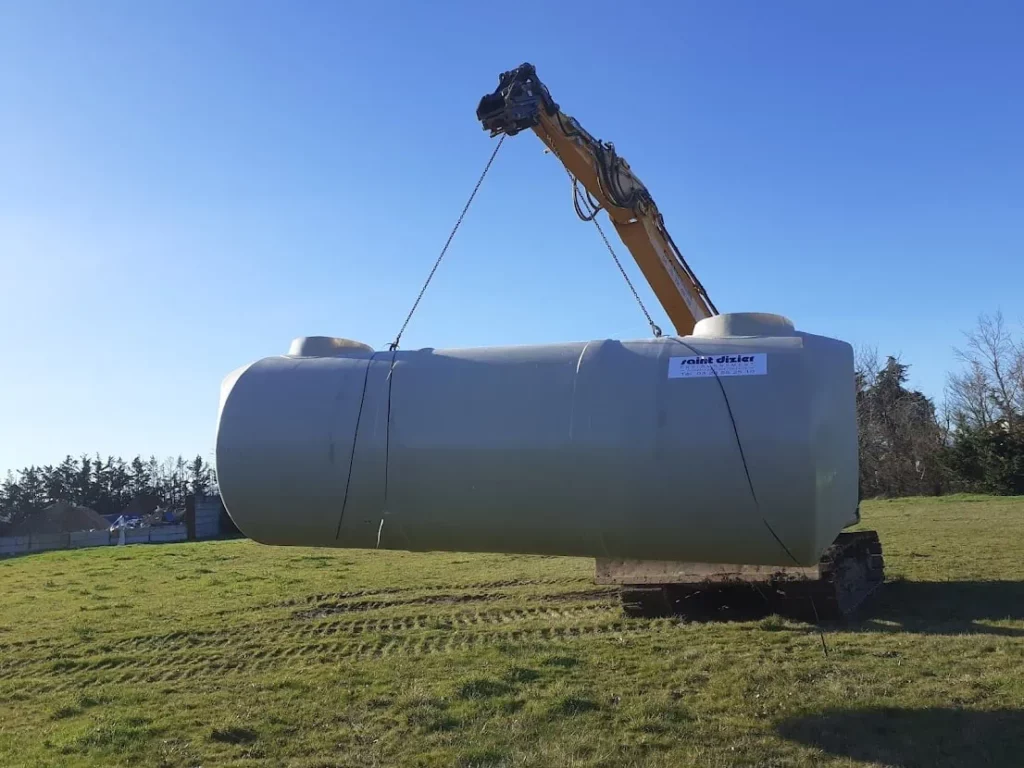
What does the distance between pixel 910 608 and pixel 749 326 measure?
6332 millimetres

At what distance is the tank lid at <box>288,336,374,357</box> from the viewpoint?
201 inches

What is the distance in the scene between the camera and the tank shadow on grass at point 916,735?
4918mm

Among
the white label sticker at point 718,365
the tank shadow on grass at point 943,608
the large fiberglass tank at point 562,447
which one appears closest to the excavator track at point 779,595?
the tank shadow on grass at point 943,608

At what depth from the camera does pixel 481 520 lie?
450 cm

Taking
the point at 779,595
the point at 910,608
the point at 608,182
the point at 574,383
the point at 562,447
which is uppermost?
the point at 608,182

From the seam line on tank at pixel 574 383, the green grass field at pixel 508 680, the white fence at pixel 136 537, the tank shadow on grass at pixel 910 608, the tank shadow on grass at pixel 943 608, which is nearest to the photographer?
the seam line on tank at pixel 574 383

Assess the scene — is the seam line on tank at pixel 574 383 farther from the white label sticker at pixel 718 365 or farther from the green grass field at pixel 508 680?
the green grass field at pixel 508 680

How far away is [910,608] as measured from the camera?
30.4ft

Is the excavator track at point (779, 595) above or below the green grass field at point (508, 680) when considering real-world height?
above

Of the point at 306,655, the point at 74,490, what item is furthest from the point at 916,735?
the point at 74,490

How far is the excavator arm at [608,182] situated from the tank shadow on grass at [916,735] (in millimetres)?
4661

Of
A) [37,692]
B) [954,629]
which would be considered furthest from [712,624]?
[37,692]

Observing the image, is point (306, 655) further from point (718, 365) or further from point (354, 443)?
point (718, 365)

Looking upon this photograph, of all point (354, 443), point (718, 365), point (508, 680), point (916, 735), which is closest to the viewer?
point (718, 365)
